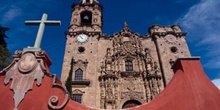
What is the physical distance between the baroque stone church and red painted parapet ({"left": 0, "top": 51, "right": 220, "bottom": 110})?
11.0m

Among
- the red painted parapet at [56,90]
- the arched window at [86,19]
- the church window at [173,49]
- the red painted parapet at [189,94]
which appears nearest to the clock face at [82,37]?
the arched window at [86,19]

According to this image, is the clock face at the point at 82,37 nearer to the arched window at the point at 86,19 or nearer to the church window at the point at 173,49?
the arched window at the point at 86,19

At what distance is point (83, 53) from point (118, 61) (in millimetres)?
3824

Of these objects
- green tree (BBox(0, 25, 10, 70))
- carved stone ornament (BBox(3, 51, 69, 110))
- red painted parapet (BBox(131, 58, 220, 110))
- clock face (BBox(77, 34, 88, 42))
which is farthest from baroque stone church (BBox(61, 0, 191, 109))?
red painted parapet (BBox(131, 58, 220, 110))

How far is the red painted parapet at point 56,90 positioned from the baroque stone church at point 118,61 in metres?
11.0

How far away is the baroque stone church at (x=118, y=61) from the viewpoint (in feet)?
55.1

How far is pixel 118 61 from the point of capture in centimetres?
1936

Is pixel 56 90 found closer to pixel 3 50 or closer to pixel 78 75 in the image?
pixel 3 50

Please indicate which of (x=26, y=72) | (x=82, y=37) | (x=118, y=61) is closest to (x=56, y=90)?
(x=26, y=72)

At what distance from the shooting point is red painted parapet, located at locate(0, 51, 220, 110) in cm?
491

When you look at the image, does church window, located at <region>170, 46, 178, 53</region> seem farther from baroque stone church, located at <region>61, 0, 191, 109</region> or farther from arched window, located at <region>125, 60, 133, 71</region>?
arched window, located at <region>125, 60, 133, 71</region>

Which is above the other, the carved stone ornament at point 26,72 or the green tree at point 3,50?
the green tree at point 3,50

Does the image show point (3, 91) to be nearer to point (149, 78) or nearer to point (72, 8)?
point (149, 78)

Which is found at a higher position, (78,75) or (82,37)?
(82,37)
